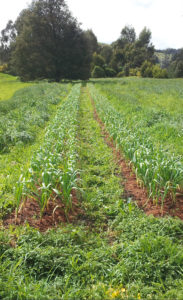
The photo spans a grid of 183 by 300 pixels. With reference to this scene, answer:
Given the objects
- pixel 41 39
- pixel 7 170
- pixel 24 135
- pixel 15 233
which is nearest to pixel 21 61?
pixel 41 39

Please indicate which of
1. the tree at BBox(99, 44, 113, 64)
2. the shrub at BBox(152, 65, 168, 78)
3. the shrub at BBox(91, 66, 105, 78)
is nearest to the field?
the shrub at BBox(91, 66, 105, 78)

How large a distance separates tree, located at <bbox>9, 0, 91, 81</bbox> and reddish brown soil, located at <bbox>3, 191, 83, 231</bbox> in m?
30.2

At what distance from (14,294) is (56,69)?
3332cm

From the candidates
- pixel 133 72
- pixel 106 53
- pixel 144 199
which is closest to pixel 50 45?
pixel 133 72

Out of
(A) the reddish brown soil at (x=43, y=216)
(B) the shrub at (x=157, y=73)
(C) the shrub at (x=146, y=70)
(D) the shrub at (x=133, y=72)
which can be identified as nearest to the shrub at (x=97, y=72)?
(C) the shrub at (x=146, y=70)

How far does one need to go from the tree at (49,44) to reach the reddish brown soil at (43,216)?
30.2 m

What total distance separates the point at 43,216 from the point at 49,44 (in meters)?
32.0

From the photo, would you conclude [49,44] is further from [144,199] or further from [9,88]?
[144,199]

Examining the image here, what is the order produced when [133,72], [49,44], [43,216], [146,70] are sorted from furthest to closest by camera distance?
[133,72]
[146,70]
[49,44]
[43,216]

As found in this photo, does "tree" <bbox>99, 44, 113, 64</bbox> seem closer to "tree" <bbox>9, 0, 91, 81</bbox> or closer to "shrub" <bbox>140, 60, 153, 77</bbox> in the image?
"shrub" <bbox>140, 60, 153, 77</bbox>

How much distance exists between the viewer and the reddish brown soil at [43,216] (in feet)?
10.5

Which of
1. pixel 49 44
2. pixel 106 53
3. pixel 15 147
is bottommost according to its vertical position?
pixel 15 147

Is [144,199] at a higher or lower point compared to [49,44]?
lower

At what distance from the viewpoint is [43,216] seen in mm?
3422
